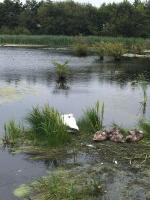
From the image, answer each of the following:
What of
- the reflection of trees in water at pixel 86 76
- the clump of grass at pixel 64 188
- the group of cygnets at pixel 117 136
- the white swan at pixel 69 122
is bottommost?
the reflection of trees in water at pixel 86 76

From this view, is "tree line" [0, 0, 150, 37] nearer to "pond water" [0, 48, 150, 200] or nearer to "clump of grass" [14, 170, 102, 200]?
"pond water" [0, 48, 150, 200]

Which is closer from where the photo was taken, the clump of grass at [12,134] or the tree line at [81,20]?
the clump of grass at [12,134]

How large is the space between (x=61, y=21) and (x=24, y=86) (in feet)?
171

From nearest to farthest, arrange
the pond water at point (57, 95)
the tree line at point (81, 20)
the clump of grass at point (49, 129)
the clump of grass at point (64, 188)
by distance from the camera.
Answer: the clump of grass at point (64, 188) → the pond water at point (57, 95) → the clump of grass at point (49, 129) → the tree line at point (81, 20)

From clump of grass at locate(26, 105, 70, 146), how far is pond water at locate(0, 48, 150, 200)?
730 mm

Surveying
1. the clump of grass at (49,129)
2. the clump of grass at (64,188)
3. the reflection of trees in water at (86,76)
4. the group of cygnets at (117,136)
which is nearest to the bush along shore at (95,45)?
the reflection of trees in water at (86,76)

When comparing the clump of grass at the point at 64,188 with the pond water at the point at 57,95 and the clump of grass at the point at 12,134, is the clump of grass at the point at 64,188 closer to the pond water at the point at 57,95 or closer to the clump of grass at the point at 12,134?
the pond water at the point at 57,95

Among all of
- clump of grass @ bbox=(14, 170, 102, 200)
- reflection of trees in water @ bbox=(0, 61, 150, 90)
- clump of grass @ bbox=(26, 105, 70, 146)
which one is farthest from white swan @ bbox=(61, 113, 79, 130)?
reflection of trees in water @ bbox=(0, 61, 150, 90)

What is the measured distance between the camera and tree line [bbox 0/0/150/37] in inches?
2552

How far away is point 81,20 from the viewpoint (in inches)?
2724

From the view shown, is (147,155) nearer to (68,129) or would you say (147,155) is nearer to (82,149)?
(82,149)

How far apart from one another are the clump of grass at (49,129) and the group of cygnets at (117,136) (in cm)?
59

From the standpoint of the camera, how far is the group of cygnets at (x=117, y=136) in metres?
8.81

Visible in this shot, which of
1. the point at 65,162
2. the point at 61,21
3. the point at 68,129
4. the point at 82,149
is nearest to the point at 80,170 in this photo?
the point at 65,162
